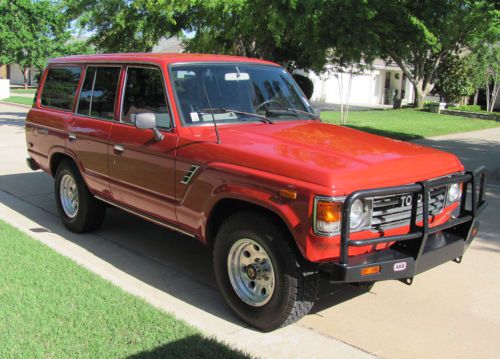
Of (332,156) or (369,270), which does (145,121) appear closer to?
(332,156)

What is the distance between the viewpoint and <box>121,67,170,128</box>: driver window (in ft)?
15.7

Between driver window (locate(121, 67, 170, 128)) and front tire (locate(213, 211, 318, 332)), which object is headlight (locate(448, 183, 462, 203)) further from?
driver window (locate(121, 67, 170, 128))

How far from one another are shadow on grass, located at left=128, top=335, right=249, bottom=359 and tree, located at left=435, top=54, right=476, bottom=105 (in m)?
34.1

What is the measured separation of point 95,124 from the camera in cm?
556

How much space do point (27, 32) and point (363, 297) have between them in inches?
1889

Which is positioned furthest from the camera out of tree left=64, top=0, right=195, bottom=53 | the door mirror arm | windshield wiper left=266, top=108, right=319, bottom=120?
tree left=64, top=0, right=195, bottom=53

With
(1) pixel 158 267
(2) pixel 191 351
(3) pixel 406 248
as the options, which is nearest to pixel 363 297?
(3) pixel 406 248

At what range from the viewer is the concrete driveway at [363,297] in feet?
12.7

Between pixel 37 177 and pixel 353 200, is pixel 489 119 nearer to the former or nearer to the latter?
pixel 37 177

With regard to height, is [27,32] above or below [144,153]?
above

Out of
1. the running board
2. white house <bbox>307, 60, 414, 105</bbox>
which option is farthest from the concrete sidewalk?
white house <bbox>307, 60, 414, 105</bbox>

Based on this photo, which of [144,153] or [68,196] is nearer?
[144,153]

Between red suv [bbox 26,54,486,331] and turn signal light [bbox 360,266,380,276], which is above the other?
red suv [bbox 26,54,486,331]

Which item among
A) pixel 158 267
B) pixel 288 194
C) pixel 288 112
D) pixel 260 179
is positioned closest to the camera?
pixel 288 194
